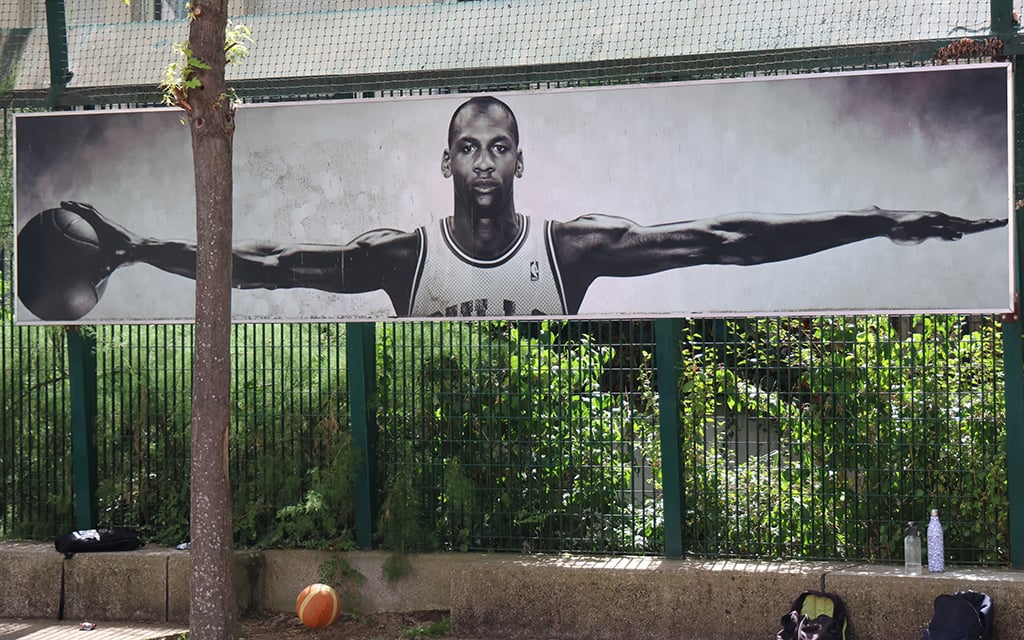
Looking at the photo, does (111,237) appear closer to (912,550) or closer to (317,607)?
(317,607)

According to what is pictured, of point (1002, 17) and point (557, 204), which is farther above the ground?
point (1002, 17)

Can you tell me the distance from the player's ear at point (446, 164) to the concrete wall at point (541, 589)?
2599mm

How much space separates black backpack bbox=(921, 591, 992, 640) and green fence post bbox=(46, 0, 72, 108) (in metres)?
6.99

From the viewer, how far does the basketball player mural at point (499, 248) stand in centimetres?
759

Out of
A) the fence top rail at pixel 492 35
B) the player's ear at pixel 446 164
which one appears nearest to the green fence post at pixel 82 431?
the fence top rail at pixel 492 35

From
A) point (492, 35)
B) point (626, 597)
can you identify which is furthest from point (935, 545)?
point (492, 35)

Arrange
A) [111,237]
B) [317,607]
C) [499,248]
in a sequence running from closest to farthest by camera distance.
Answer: [317,607], [499,248], [111,237]

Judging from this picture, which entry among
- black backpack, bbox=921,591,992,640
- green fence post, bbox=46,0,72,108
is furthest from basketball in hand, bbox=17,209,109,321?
black backpack, bbox=921,591,992,640

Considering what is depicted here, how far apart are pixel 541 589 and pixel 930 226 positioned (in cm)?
332

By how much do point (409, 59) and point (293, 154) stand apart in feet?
3.44

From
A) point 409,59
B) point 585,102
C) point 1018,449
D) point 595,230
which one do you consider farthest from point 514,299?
point 1018,449

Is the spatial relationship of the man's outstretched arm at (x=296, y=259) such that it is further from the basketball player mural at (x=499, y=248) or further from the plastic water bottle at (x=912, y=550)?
the plastic water bottle at (x=912, y=550)

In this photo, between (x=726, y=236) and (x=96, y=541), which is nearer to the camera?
(x=726, y=236)

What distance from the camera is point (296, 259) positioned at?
841 cm
